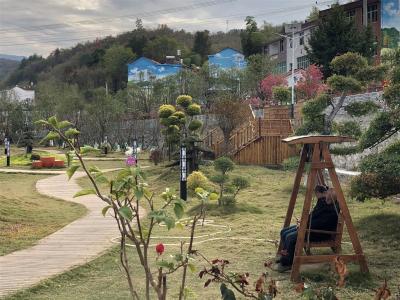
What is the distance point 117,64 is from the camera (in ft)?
236

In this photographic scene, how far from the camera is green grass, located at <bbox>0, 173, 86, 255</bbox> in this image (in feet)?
25.7

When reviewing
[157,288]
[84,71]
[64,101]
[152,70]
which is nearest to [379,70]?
[157,288]

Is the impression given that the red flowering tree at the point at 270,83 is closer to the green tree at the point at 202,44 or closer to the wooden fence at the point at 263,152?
the wooden fence at the point at 263,152

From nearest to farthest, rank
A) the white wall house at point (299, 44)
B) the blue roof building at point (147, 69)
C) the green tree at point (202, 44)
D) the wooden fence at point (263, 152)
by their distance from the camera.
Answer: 1. the wooden fence at point (263, 152)
2. the white wall house at point (299, 44)
3. the blue roof building at point (147, 69)
4. the green tree at point (202, 44)

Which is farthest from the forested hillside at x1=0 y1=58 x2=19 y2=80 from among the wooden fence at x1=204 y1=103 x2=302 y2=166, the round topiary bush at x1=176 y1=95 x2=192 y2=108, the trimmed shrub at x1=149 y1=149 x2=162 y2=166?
the round topiary bush at x1=176 y1=95 x2=192 y2=108

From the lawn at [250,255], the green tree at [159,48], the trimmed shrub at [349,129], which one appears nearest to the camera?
the lawn at [250,255]

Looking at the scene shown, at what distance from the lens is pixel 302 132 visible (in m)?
11.5

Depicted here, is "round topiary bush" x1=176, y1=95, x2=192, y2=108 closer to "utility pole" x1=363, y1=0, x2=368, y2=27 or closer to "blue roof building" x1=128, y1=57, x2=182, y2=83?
"utility pole" x1=363, y1=0, x2=368, y2=27

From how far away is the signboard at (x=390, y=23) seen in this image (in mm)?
35750

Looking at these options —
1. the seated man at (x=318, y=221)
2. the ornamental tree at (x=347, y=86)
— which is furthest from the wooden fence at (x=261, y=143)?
the seated man at (x=318, y=221)

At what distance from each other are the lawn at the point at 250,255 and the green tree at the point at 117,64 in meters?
62.3

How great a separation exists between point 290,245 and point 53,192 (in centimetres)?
1047

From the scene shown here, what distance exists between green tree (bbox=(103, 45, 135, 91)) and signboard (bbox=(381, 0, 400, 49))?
41.4 metres

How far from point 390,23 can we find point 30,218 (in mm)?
32078
